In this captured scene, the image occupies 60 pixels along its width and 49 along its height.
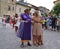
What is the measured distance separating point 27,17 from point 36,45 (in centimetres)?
142

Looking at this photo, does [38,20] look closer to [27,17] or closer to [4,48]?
[27,17]

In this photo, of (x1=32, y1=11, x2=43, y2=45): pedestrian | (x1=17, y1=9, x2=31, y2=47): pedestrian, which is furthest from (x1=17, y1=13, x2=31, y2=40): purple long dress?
(x1=32, y1=11, x2=43, y2=45): pedestrian

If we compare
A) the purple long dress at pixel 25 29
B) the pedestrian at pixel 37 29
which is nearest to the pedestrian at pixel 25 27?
the purple long dress at pixel 25 29

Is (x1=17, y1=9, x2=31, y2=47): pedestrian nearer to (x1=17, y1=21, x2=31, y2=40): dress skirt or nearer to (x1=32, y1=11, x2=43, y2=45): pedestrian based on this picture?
(x1=17, y1=21, x2=31, y2=40): dress skirt

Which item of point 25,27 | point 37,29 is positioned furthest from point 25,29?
point 37,29

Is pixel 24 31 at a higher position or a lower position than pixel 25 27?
lower

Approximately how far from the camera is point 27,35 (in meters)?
12.6

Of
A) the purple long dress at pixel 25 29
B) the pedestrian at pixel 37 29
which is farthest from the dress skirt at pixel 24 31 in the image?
the pedestrian at pixel 37 29

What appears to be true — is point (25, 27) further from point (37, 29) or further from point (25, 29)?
point (37, 29)

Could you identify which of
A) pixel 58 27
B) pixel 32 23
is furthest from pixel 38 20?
pixel 58 27

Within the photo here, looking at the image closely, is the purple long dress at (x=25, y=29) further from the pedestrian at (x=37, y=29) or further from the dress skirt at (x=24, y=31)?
the pedestrian at (x=37, y=29)

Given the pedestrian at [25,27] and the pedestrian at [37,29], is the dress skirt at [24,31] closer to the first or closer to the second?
the pedestrian at [25,27]

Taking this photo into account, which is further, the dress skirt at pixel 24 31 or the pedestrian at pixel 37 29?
the pedestrian at pixel 37 29

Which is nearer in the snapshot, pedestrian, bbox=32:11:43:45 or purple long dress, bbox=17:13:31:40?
purple long dress, bbox=17:13:31:40
